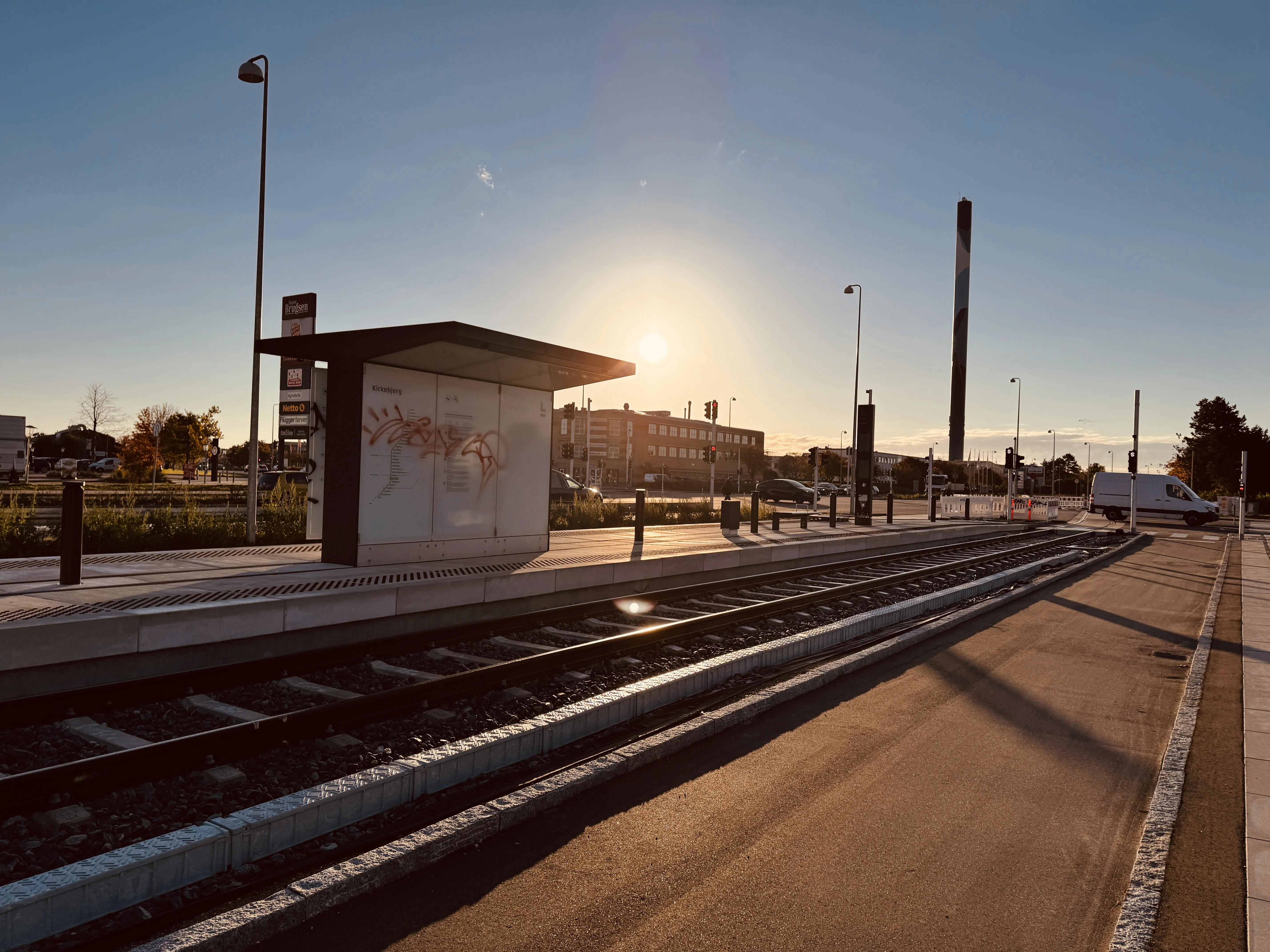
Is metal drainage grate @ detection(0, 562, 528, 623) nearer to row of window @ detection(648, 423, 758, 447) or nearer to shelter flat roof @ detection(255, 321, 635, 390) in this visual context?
shelter flat roof @ detection(255, 321, 635, 390)

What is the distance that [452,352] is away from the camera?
10062 mm

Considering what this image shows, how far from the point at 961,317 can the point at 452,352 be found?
8767cm

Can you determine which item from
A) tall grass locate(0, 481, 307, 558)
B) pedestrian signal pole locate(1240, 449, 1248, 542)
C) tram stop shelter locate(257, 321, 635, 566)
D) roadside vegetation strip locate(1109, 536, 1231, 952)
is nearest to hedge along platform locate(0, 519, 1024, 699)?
tram stop shelter locate(257, 321, 635, 566)

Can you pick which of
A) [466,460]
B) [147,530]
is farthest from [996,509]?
[147,530]

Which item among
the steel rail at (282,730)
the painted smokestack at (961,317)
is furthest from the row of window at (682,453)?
the steel rail at (282,730)

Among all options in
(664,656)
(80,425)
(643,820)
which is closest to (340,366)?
(664,656)

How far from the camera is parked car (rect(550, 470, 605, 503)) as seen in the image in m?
26.3

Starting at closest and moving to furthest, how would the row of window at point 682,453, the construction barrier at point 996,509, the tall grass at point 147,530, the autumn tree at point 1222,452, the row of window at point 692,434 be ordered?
the tall grass at point 147,530 → the construction barrier at point 996,509 → the autumn tree at point 1222,452 → the row of window at point 682,453 → the row of window at point 692,434

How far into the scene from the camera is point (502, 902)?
3.41 metres

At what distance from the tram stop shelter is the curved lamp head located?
9.09m

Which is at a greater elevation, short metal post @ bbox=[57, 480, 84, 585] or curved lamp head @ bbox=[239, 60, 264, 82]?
curved lamp head @ bbox=[239, 60, 264, 82]

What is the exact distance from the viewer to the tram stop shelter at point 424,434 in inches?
397

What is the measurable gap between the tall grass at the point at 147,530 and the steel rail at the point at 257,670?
628cm

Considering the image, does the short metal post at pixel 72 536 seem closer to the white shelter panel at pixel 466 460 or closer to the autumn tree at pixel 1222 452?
the white shelter panel at pixel 466 460
